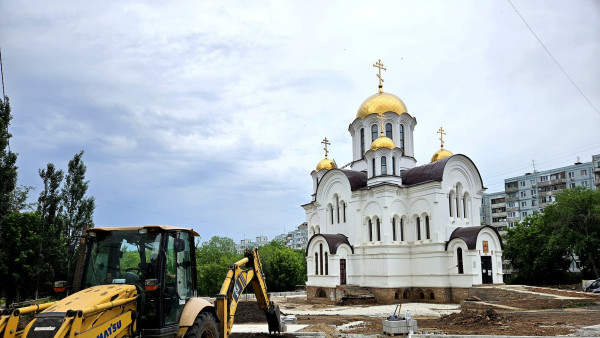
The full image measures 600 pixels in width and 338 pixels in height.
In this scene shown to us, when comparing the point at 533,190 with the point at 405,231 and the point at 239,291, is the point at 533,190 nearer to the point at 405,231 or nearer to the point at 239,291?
the point at 405,231

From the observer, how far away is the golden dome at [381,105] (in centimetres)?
3459

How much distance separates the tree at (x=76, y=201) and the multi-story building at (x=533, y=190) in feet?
175

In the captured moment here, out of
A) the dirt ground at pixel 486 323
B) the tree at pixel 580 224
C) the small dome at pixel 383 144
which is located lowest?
the dirt ground at pixel 486 323

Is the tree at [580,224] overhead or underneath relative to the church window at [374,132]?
underneath

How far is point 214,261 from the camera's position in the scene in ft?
184

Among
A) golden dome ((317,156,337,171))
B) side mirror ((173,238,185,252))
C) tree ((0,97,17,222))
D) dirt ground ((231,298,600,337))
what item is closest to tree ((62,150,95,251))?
tree ((0,97,17,222))

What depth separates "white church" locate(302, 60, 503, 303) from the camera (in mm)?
28266

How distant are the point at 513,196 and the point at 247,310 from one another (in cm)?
5983

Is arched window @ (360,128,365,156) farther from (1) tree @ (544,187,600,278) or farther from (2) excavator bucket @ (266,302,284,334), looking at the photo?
(2) excavator bucket @ (266,302,284,334)

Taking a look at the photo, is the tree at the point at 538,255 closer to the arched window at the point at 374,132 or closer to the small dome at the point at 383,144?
the arched window at the point at 374,132

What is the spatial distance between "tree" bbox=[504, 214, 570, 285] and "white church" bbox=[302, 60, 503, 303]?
1116 centimetres

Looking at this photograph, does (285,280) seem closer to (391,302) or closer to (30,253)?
(391,302)

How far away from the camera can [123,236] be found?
7883mm

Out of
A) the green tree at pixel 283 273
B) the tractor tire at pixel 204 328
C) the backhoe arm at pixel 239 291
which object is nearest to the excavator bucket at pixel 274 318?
the backhoe arm at pixel 239 291
